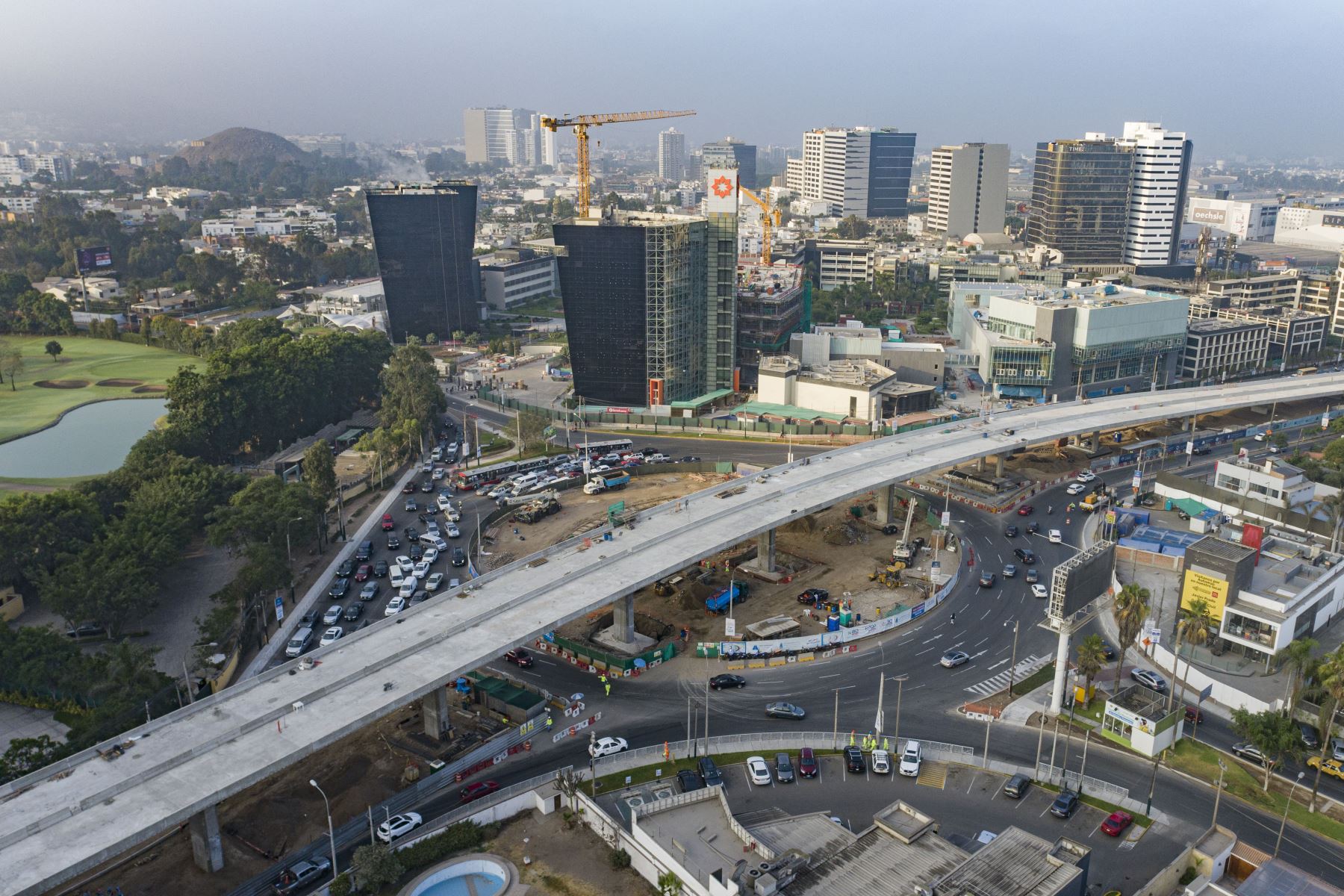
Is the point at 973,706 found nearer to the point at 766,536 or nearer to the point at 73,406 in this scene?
the point at 766,536

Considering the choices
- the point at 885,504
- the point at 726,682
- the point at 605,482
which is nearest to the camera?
the point at 726,682

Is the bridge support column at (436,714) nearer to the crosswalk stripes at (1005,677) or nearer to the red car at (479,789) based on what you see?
the red car at (479,789)

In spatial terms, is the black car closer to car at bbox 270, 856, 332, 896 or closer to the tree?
car at bbox 270, 856, 332, 896

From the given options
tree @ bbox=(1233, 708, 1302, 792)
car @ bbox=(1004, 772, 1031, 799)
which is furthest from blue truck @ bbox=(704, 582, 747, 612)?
tree @ bbox=(1233, 708, 1302, 792)

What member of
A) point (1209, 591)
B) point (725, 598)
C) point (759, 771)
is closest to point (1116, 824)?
point (759, 771)

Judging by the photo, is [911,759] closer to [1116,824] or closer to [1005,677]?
[1116,824]

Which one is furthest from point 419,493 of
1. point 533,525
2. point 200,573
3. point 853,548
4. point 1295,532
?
point 1295,532
